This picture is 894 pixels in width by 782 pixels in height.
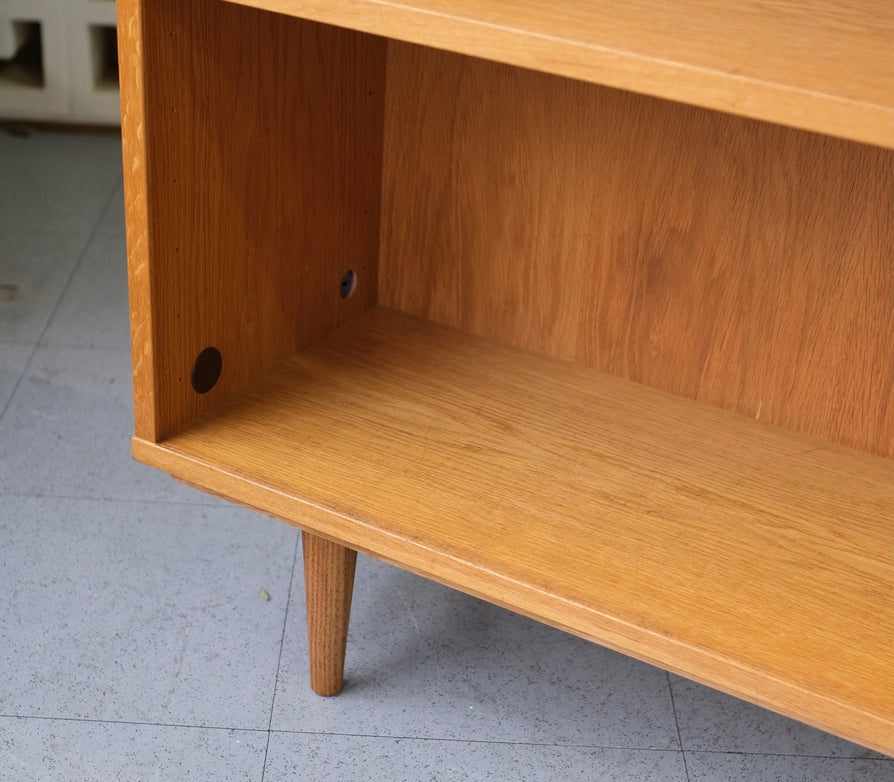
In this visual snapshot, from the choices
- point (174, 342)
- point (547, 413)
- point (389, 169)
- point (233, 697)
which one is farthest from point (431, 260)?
point (233, 697)

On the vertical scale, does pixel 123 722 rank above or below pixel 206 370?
below

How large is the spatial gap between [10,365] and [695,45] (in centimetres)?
131

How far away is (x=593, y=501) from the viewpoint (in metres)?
0.93

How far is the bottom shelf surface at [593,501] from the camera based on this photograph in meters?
0.80

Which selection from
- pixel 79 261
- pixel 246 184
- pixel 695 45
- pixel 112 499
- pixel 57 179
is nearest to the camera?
pixel 695 45

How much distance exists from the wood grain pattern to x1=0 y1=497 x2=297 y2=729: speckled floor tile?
2.36 feet

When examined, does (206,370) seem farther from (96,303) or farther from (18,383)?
(96,303)

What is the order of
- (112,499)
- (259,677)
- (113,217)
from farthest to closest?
1. (113,217)
2. (112,499)
3. (259,677)

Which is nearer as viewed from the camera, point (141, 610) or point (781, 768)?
point (781, 768)

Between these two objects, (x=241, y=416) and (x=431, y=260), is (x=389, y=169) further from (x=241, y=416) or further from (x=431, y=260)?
(x=241, y=416)

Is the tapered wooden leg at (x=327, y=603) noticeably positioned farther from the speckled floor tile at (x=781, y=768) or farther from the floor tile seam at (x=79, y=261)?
the floor tile seam at (x=79, y=261)

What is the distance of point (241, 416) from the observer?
1.00 meters

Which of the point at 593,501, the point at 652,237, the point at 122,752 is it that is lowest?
the point at 122,752

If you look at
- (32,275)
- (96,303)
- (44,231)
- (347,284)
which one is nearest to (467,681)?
(347,284)
